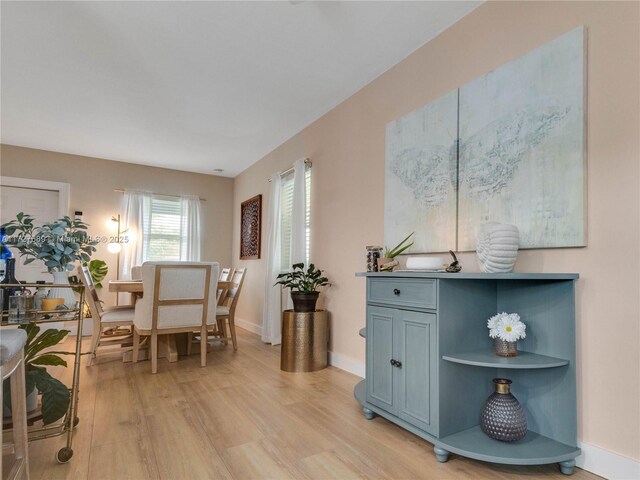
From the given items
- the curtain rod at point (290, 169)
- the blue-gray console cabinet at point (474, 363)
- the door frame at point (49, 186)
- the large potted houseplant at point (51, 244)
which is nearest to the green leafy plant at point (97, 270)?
the door frame at point (49, 186)

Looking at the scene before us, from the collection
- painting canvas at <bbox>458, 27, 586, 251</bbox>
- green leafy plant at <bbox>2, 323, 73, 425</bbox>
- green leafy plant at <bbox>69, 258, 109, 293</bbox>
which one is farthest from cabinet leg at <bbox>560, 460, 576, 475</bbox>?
green leafy plant at <bbox>69, 258, 109, 293</bbox>

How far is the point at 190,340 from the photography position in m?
3.89

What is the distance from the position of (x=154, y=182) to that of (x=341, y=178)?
372cm

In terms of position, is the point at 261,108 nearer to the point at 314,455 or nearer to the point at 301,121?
the point at 301,121

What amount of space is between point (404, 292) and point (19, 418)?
1.82 m

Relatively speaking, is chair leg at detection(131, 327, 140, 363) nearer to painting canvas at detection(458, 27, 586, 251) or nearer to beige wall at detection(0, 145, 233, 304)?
beige wall at detection(0, 145, 233, 304)

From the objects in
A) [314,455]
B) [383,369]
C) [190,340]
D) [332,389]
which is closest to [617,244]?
[383,369]

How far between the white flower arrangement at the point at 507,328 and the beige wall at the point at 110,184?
525cm

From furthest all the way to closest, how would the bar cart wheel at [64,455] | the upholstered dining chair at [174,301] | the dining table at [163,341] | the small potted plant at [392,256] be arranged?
the dining table at [163,341] → the upholstered dining chair at [174,301] → the small potted plant at [392,256] → the bar cart wheel at [64,455]

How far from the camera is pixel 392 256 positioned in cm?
264

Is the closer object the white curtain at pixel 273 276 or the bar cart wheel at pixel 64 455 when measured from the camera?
the bar cart wheel at pixel 64 455

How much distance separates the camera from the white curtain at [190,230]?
6039mm

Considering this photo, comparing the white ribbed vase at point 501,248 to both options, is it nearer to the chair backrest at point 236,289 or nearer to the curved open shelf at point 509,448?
the curved open shelf at point 509,448

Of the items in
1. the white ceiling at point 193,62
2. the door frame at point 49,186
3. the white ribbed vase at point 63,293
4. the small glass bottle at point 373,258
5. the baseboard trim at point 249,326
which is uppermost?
the white ceiling at point 193,62
